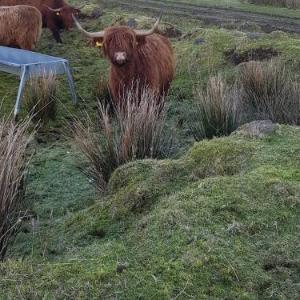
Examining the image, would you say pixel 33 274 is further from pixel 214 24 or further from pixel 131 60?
pixel 214 24

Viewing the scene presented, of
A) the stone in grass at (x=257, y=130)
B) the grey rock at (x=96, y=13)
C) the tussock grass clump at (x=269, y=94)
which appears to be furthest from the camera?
the grey rock at (x=96, y=13)

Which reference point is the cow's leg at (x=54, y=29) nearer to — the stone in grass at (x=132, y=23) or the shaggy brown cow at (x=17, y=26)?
the stone in grass at (x=132, y=23)

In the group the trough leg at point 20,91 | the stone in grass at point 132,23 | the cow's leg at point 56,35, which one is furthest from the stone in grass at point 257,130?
the cow's leg at point 56,35

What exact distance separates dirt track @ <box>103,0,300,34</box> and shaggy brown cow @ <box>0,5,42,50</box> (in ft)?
17.9

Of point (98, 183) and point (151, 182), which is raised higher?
point (151, 182)

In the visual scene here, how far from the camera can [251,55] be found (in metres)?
9.16

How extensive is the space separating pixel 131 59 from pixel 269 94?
1533 millimetres

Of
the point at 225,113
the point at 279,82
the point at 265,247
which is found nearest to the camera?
the point at 265,247

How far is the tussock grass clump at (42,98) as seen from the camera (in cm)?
712

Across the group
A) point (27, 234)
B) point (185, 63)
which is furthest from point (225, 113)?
point (185, 63)

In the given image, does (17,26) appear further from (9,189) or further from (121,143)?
(9,189)

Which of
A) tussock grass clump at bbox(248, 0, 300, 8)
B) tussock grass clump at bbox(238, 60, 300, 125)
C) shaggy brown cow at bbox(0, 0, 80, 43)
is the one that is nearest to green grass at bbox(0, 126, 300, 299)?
tussock grass clump at bbox(238, 60, 300, 125)

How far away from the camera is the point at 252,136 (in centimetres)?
462

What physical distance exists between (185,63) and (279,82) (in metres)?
3.11
